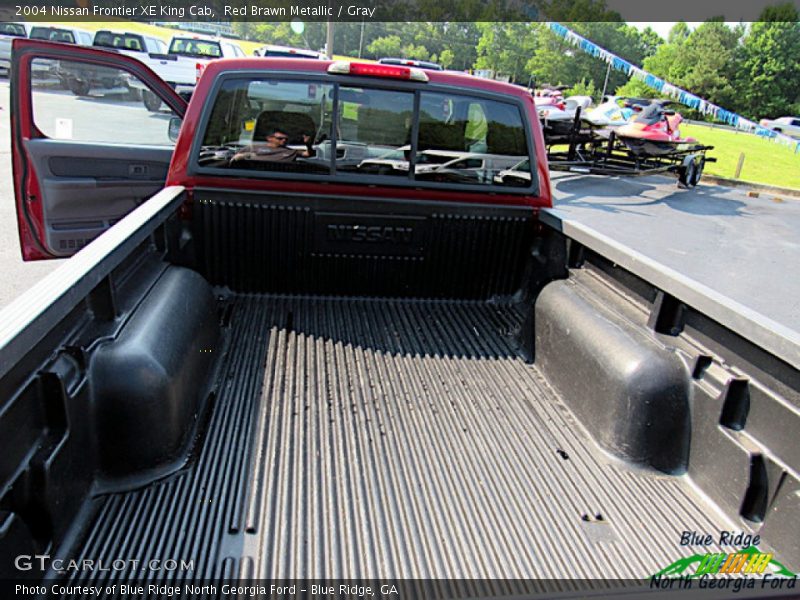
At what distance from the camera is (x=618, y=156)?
1265 centimetres

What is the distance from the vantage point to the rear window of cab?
3297 mm

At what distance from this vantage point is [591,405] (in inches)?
100

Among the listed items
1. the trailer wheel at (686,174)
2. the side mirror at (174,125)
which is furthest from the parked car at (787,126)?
the side mirror at (174,125)

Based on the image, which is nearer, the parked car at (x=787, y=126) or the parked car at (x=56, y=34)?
the parked car at (x=56, y=34)

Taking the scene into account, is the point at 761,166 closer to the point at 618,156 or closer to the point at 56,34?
the point at 618,156

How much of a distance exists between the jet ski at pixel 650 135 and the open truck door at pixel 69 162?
10477 millimetres

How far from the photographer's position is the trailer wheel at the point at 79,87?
4986 millimetres

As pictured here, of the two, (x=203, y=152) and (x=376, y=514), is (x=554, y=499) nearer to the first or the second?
(x=376, y=514)

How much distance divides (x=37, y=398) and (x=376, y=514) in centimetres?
110

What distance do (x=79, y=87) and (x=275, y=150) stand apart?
119 inches

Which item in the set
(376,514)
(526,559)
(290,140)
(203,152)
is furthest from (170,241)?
(526,559)

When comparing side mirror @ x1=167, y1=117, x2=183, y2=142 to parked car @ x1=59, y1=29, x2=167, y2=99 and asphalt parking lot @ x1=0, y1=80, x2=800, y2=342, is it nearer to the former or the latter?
parked car @ x1=59, y1=29, x2=167, y2=99

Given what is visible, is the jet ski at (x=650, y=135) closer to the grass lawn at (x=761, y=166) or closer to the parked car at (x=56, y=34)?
the grass lawn at (x=761, y=166)

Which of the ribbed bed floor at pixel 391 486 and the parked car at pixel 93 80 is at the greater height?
the parked car at pixel 93 80
